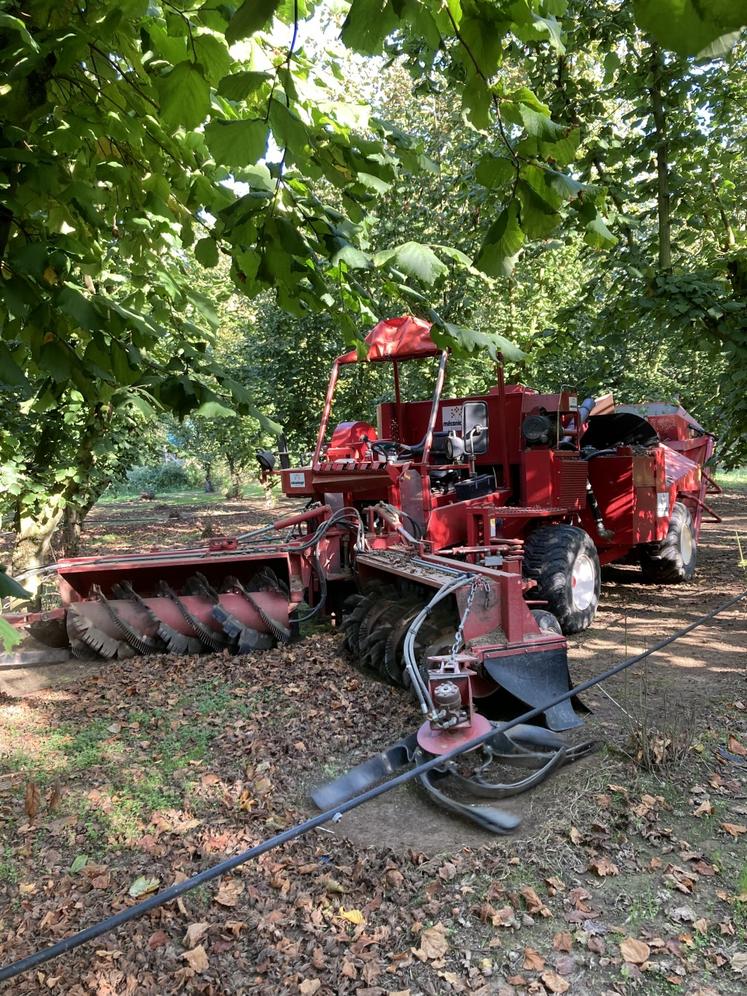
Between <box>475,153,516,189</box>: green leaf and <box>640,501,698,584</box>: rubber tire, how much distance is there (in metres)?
7.36

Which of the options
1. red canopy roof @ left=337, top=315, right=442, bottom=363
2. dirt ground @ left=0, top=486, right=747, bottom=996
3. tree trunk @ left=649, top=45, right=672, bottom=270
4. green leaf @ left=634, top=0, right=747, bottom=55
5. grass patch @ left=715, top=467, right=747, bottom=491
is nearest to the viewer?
green leaf @ left=634, top=0, right=747, bottom=55

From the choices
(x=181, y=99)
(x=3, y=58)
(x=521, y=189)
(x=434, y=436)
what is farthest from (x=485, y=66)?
(x=434, y=436)

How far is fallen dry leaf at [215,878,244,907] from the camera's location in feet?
9.56

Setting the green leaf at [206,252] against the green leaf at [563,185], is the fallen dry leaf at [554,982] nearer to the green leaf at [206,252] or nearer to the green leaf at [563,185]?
the green leaf at [563,185]

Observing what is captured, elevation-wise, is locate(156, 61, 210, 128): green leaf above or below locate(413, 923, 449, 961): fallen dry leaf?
above

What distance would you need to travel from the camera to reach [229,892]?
2.97m

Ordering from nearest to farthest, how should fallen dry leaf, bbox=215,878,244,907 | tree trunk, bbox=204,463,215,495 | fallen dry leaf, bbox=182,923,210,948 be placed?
fallen dry leaf, bbox=182,923,210,948
fallen dry leaf, bbox=215,878,244,907
tree trunk, bbox=204,463,215,495

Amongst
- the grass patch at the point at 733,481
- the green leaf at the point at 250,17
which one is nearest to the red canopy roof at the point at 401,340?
the green leaf at the point at 250,17

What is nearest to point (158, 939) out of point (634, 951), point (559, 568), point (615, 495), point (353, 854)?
point (353, 854)

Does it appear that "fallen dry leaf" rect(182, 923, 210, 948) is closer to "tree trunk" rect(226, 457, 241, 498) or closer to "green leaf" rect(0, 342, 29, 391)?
"green leaf" rect(0, 342, 29, 391)

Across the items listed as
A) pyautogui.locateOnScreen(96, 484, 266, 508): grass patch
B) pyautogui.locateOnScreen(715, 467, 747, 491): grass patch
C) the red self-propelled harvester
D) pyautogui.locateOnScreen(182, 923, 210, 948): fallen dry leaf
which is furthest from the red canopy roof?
pyautogui.locateOnScreen(96, 484, 266, 508): grass patch

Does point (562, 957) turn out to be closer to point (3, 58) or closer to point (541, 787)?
point (541, 787)

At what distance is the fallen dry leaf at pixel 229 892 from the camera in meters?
2.91

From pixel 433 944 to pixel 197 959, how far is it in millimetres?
816
